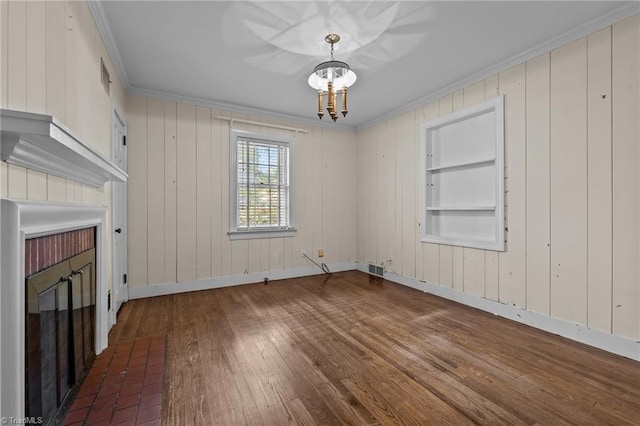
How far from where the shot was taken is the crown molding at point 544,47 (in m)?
2.25

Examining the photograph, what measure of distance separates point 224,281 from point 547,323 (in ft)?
12.8

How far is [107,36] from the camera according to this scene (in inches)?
98.9

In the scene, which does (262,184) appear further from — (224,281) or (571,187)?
(571,187)

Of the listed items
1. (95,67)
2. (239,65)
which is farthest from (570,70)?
(95,67)

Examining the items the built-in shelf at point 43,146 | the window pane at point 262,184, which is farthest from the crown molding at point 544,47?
the built-in shelf at point 43,146

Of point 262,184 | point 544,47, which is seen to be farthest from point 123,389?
point 544,47

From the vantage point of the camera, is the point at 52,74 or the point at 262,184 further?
the point at 262,184

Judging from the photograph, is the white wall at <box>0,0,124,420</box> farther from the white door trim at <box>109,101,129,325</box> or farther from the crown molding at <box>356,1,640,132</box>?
the crown molding at <box>356,1,640,132</box>

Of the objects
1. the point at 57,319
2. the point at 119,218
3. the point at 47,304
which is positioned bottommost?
the point at 57,319

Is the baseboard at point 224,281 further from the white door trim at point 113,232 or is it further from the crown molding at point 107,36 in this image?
the crown molding at point 107,36

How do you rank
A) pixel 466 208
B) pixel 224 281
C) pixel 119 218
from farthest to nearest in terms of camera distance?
pixel 224 281 → pixel 466 208 → pixel 119 218

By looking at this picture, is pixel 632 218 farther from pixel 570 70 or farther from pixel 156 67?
pixel 156 67

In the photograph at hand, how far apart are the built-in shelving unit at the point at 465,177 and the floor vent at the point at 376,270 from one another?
108cm

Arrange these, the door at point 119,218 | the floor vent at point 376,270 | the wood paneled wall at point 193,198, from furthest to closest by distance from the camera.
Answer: the floor vent at point 376,270, the wood paneled wall at point 193,198, the door at point 119,218
